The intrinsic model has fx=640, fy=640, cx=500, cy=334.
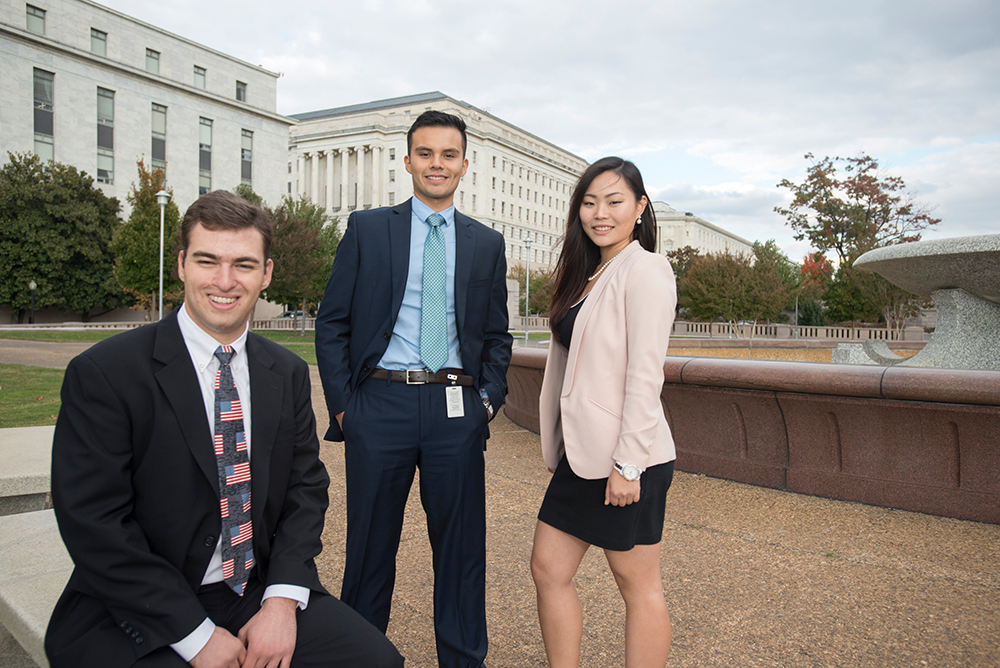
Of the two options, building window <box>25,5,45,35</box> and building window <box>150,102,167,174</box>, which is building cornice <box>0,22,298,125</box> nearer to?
building window <box>150,102,167,174</box>

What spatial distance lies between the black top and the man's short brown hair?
118 centimetres

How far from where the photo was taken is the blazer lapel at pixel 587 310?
93.6 inches

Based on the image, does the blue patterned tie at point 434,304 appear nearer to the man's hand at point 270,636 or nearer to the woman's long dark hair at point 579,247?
the woman's long dark hair at point 579,247

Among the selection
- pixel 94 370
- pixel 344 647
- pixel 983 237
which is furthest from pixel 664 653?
pixel 983 237

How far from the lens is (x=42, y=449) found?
4.45m

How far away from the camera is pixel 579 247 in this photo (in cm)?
271

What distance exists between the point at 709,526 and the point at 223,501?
3.66m

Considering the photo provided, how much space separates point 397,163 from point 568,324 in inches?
3466

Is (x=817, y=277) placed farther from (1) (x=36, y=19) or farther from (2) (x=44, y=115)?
(1) (x=36, y=19)

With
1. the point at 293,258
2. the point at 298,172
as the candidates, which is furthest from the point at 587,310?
the point at 298,172

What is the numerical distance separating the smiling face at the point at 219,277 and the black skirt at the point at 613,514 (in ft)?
4.32

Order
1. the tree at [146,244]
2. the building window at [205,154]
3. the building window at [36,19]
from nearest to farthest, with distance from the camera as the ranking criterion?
the tree at [146,244] → the building window at [36,19] → the building window at [205,154]

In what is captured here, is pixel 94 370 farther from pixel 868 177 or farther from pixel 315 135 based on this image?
pixel 315 135

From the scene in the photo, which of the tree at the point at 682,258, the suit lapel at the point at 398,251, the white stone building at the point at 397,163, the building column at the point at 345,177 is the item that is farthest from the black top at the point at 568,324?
the building column at the point at 345,177
